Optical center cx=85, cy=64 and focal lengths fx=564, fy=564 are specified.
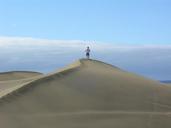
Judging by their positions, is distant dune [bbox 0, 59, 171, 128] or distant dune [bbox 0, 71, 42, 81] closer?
distant dune [bbox 0, 59, 171, 128]

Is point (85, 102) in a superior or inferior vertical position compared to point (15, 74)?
superior

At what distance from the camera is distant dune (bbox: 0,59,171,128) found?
20.5 metres

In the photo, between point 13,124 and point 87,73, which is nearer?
point 13,124

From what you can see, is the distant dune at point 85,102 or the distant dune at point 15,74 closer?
the distant dune at point 85,102

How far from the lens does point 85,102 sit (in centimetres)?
2292

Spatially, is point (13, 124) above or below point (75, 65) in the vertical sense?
below

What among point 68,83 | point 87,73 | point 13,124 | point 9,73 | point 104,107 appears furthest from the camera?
point 9,73

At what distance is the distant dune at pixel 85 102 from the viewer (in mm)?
20500

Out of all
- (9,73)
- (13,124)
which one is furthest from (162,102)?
(9,73)

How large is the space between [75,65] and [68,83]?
4588mm

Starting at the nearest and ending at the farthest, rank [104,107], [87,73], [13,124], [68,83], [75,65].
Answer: [13,124]
[104,107]
[68,83]
[87,73]
[75,65]

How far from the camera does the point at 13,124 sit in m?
19.6

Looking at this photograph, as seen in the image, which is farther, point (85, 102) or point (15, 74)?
point (15, 74)

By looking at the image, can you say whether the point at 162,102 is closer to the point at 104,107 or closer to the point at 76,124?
the point at 104,107
